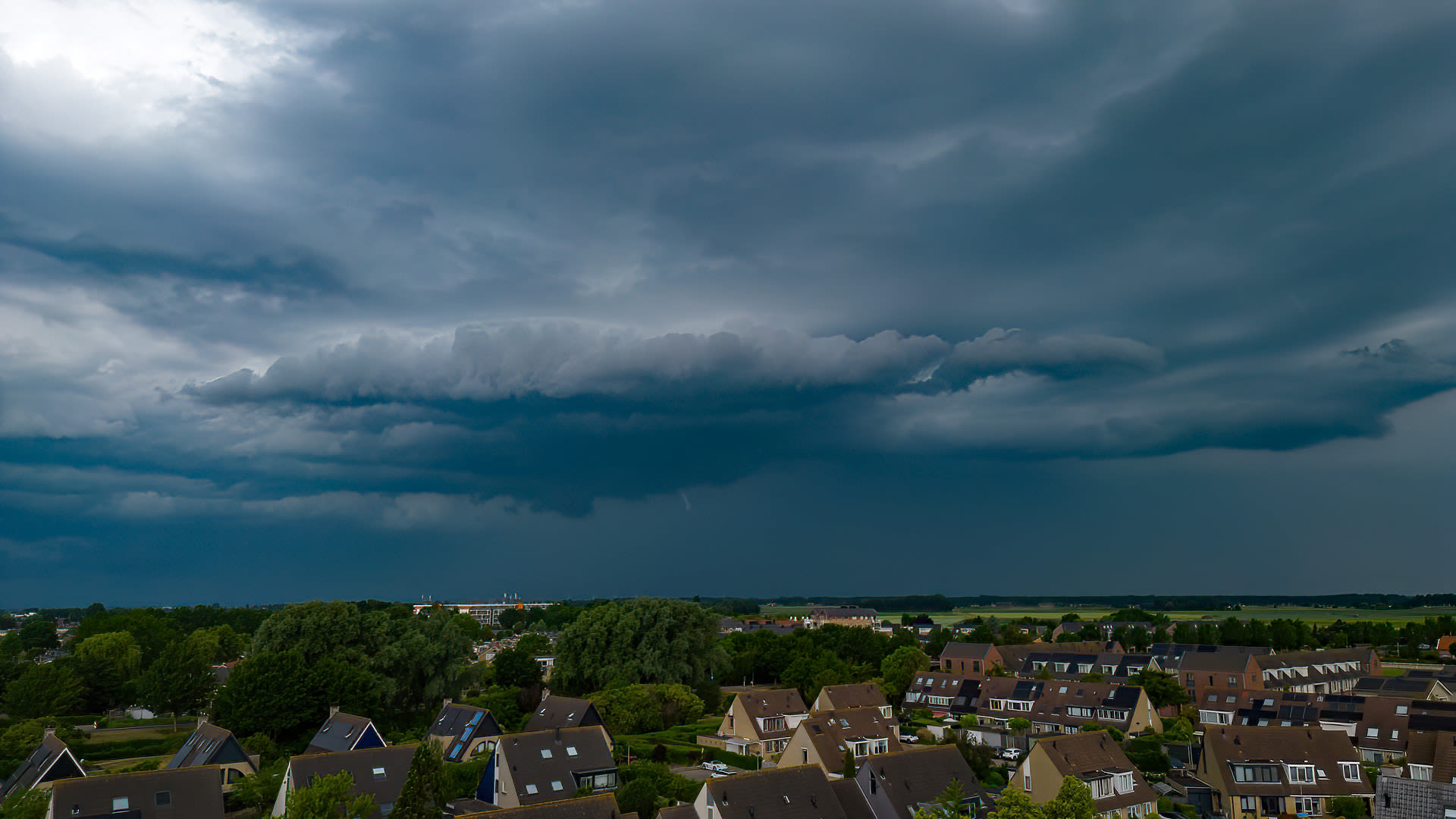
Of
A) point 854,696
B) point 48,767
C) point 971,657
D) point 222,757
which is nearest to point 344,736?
point 222,757

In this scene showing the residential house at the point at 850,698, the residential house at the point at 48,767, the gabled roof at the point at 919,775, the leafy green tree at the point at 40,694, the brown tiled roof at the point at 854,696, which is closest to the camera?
the gabled roof at the point at 919,775

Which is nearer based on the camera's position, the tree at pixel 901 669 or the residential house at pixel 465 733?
the residential house at pixel 465 733

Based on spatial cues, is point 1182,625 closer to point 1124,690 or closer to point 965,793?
point 1124,690

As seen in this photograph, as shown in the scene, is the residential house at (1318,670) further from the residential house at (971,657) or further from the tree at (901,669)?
the tree at (901,669)

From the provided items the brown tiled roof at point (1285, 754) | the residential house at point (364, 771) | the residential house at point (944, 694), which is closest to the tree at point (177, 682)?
the residential house at point (364, 771)

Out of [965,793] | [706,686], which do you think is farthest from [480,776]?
[706,686]

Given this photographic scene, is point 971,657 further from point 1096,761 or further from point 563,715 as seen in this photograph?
point 1096,761
